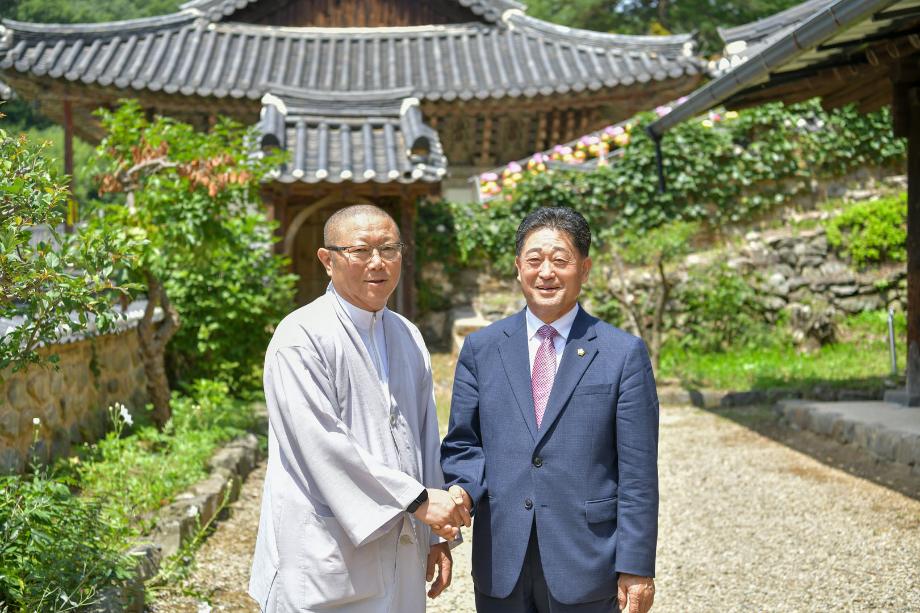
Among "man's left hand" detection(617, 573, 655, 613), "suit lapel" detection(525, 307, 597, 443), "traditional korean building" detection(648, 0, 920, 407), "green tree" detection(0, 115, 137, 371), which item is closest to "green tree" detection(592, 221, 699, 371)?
"traditional korean building" detection(648, 0, 920, 407)

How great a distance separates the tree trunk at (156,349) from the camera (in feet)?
21.1

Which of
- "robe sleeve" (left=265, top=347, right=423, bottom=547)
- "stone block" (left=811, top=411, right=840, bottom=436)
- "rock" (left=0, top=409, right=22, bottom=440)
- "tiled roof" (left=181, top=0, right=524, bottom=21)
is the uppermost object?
"tiled roof" (left=181, top=0, right=524, bottom=21)

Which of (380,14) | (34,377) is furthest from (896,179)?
(34,377)

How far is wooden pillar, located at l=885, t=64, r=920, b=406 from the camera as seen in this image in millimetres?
7145

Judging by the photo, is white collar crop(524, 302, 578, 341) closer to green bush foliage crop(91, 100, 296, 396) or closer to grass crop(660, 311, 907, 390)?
green bush foliage crop(91, 100, 296, 396)

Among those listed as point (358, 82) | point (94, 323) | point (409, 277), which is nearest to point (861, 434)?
point (94, 323)

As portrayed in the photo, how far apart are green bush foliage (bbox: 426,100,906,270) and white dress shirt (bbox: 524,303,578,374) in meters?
Result: 9.53

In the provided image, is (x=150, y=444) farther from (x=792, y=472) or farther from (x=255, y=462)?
(x=792, y=472)

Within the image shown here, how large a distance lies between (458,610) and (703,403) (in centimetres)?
535

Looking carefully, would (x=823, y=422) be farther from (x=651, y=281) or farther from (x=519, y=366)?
(x=519, y=366)

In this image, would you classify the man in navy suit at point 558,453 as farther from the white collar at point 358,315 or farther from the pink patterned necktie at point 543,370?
the white collar at point 358,315

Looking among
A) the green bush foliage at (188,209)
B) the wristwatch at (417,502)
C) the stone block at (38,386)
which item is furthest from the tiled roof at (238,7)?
the wristwatch at (417,502)

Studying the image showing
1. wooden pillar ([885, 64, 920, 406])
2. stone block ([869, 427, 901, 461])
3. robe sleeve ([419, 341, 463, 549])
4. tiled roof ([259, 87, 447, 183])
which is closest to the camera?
robe sleeve ([419, 341, 463, 549])

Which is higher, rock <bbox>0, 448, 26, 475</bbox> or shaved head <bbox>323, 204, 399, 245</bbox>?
shaved head <bbox>323, 204, 399, 245</bbox>
